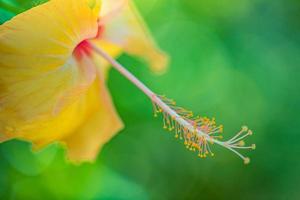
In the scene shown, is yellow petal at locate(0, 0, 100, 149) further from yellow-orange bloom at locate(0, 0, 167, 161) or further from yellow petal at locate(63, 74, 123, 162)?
yellow petal at locate(63, 74, 123, 162)

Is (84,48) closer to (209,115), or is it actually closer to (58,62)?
(58,62)

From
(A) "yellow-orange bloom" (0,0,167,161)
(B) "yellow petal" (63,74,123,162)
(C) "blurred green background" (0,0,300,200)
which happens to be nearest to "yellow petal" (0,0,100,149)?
(A) "yellow-orange bloom" (0,0,167,161)

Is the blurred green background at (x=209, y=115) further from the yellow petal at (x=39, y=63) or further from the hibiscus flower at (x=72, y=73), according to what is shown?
the yellow petal at (x=39, y=63)

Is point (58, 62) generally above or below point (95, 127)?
above

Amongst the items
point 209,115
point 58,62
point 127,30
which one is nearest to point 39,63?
point 58,62

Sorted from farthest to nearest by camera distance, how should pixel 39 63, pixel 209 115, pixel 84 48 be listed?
pixel 209 115
pixel 84 48
pixel 39 63

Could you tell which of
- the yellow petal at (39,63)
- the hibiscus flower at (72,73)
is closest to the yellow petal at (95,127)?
the hibiscus flower at (72,73)

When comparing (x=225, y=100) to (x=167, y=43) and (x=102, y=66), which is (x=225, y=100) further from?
(x=102, y=66)
